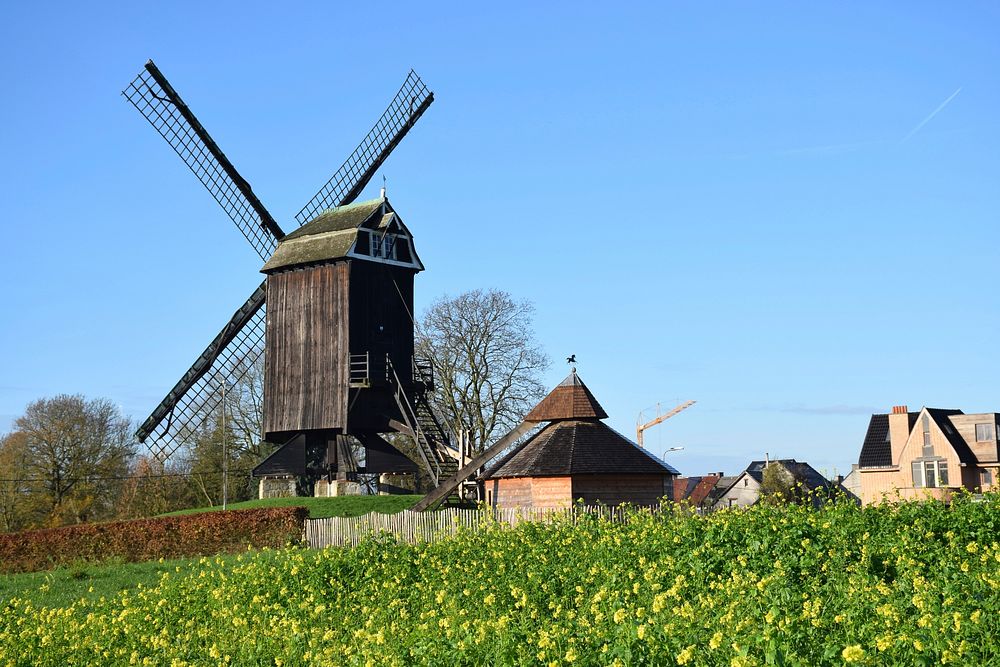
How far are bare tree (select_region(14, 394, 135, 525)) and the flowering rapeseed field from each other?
133ft

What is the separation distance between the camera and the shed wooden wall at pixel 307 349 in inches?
1548

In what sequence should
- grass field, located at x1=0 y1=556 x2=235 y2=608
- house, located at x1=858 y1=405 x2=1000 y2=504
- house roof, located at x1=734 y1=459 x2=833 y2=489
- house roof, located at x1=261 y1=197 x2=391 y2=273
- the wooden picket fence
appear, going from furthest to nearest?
1. house roof, located at x1=734 y1=459 x2=833 y2=489
2. house, located at x1=858 y1=405 x2=1000 y2=504
3. house roof, located at x1=261 y1=197 x2=391 y2=273
4. the wooden picket fence
5. grass field, located at x1=0 y1=556 x2=235 y2=608

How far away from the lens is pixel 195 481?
5612 centimetres

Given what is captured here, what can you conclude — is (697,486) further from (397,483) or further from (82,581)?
(82,581)

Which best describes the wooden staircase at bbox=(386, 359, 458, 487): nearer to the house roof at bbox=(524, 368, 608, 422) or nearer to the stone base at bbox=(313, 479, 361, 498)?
the stone base at bbox=(313, 479, 361, 498)

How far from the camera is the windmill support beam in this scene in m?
43.9

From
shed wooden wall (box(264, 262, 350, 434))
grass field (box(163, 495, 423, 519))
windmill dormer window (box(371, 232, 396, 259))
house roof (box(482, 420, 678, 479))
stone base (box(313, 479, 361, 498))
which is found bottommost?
grass field (box(163, 495, 423, 519))

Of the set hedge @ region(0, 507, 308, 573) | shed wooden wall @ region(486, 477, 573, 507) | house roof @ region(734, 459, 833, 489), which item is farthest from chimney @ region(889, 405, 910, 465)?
hedge @ region(0, 507, 308, 573)

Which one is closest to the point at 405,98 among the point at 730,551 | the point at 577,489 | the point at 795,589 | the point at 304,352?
the point at 304,352

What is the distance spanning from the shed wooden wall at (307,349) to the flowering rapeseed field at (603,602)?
20.2 meters

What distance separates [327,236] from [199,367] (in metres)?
8.57

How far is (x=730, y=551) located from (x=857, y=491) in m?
62.1

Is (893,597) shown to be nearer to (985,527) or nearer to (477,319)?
(985,527)

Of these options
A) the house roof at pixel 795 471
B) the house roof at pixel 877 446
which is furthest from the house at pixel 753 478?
the house roof at pixel 877 446
